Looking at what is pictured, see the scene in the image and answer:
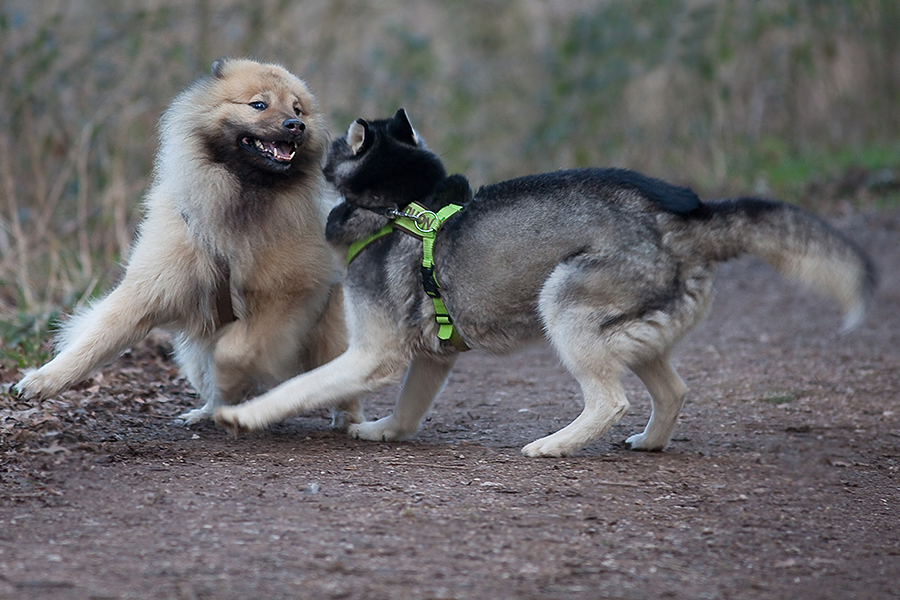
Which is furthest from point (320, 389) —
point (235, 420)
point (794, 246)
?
point (794, 246)

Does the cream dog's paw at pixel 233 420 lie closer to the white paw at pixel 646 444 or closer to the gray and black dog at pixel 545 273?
the gray and black dog at pixel 545 273

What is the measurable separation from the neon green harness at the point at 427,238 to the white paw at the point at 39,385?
1.39m

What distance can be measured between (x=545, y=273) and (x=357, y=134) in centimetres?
109

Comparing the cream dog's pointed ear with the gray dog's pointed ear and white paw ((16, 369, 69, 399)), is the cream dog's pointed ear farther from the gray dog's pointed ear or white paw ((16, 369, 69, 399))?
white paw ((16, 369, 69, 399))

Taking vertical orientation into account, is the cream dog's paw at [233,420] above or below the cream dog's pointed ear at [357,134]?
below

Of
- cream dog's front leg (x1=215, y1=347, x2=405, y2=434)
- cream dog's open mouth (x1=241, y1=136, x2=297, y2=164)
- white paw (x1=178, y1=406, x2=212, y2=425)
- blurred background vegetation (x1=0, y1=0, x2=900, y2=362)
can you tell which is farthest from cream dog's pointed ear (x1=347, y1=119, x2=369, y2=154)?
blurred background vegetation (x1=0, y1=0, x2=900, y2=362)

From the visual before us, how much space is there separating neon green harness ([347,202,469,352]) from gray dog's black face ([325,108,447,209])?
0.08 metres

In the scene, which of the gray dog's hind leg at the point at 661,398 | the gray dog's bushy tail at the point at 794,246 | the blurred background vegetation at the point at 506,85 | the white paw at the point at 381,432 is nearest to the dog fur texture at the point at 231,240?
the white paw at the point at 381,432

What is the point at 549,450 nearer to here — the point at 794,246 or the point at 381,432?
the point at 381,432

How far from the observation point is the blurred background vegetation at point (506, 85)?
26.2ft

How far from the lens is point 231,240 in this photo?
4199 millimetres

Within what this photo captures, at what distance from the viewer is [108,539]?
2709mm

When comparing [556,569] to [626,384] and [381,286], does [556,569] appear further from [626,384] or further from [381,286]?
[626,384]

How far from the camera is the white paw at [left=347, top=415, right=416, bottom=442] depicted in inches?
171
